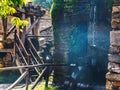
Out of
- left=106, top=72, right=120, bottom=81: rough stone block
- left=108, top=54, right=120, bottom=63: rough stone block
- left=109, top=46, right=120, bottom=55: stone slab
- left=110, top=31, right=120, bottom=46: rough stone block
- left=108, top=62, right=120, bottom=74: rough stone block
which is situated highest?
left=110, top=31, right=120, bottom=46: rough stone block

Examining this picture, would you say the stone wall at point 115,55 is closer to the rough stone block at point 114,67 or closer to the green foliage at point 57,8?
the rough stone block at point 114,67

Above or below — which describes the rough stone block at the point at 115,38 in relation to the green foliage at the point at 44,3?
below

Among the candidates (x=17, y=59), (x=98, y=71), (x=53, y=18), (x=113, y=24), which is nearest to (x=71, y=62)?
(x=98, y=71)

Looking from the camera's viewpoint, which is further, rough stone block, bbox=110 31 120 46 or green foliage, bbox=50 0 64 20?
green foliage, bbox=50 0 64 20

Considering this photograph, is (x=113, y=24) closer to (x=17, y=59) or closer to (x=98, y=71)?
(x=98, y=71)

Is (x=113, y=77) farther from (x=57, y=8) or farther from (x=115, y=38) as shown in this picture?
(x=57, y=8)

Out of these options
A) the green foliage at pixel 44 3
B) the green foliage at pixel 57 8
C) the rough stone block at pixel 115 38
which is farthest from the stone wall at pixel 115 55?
the green foliage at pixel 44 3

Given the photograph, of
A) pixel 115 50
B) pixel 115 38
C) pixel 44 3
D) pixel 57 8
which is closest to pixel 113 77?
pixel 115 50

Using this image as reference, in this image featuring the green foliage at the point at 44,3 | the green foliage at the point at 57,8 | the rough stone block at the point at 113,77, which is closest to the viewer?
the rough stone block at the point at 113,77

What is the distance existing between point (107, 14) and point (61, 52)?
2.37 m

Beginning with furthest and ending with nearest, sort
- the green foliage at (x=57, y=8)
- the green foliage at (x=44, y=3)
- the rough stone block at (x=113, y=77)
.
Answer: the green foliage at (x=44, y=3) < the green foliage at (x=57, y=8) < the rough stone block at (x=113, y=77)

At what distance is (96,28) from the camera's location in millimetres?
9375

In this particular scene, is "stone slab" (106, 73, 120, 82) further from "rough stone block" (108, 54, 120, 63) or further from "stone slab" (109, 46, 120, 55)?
"stone slab" (109, 46, 120, 55)

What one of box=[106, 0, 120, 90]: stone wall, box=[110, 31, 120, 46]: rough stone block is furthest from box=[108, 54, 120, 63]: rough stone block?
box=[110, 31, 120, 46]: rough stone block
